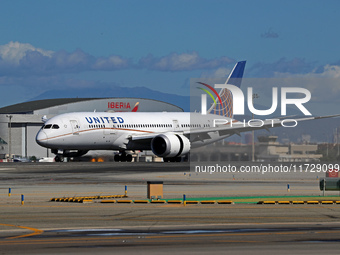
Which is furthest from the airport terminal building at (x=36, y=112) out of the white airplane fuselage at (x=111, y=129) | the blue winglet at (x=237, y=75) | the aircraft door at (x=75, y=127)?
the aircraft door at (x=75, y=127)

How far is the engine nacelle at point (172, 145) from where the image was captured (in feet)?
216

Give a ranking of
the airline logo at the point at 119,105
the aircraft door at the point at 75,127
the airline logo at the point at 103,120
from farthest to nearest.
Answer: the airline logo at the point at 119,105, the airline logo at the point at 103,120, the aircraft door at the point at 75,127

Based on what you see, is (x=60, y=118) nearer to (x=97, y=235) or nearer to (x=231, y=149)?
(x=231, y=149)

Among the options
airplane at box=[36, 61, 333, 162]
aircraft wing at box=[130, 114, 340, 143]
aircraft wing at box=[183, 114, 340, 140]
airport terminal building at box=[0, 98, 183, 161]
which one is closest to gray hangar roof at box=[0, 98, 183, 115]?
airport terminal building at box=[0, 98, 183, 161]

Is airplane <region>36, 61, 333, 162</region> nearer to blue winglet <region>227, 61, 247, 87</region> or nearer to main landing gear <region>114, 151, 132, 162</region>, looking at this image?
main landing gear <region>114, 151, 132, 162</region>

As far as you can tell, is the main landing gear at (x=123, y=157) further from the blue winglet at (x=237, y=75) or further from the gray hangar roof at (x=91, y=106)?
the gray hangar roof at (x=91, y=106)

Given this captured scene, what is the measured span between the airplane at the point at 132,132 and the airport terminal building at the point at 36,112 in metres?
18.7

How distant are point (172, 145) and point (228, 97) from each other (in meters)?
22.0

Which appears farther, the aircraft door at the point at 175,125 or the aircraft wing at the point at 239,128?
the aircraft door at the point at 175,125

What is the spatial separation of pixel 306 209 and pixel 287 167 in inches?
1265

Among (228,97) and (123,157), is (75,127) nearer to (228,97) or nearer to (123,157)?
(123,157)

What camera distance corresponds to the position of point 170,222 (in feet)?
74.1

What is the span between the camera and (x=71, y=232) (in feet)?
65.6

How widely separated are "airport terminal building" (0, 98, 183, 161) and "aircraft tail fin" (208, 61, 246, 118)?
16.7 meters
